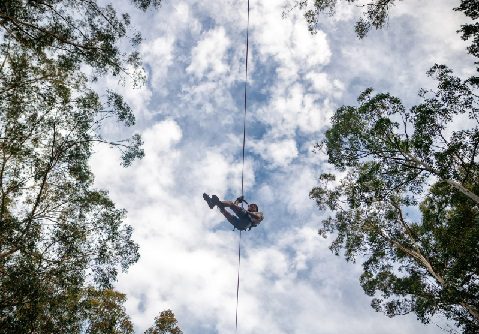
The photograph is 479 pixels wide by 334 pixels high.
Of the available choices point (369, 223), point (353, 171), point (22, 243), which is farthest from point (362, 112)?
point (22, 243)

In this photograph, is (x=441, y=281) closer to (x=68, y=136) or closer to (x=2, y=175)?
(x=68, y=136)

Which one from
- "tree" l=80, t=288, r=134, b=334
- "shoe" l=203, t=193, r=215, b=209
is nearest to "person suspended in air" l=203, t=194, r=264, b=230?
"shoe" l=203, t=193, r=215, b=209

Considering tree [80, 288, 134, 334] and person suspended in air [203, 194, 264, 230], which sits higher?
person suspended in air [203, 194, 264, 230]

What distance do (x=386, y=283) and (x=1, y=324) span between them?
14084mm

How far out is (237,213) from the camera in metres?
16.0

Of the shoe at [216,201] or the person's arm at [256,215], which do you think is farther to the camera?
the person's arm at [256,215]

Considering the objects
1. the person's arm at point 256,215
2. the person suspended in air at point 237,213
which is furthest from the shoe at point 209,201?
the person's arm at point 256,215

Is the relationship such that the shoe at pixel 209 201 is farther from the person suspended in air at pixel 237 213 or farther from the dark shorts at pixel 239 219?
the dark shorts at pixel 239 219

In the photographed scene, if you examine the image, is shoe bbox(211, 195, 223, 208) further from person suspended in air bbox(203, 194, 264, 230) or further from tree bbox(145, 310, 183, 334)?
tree bbox(145, 310, 183, 334)

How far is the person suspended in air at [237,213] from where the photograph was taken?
15.7 meters

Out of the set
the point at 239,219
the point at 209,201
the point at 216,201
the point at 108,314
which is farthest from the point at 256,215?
the point at 108,314

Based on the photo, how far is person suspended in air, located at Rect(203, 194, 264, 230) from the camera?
15711 mm

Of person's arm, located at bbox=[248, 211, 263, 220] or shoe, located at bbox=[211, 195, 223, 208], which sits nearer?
shoe, located at bbox=[211, 195, 223, 208]

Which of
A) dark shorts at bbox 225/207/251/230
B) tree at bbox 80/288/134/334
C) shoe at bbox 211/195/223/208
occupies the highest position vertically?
shoe at bbox 211/195/223/208
